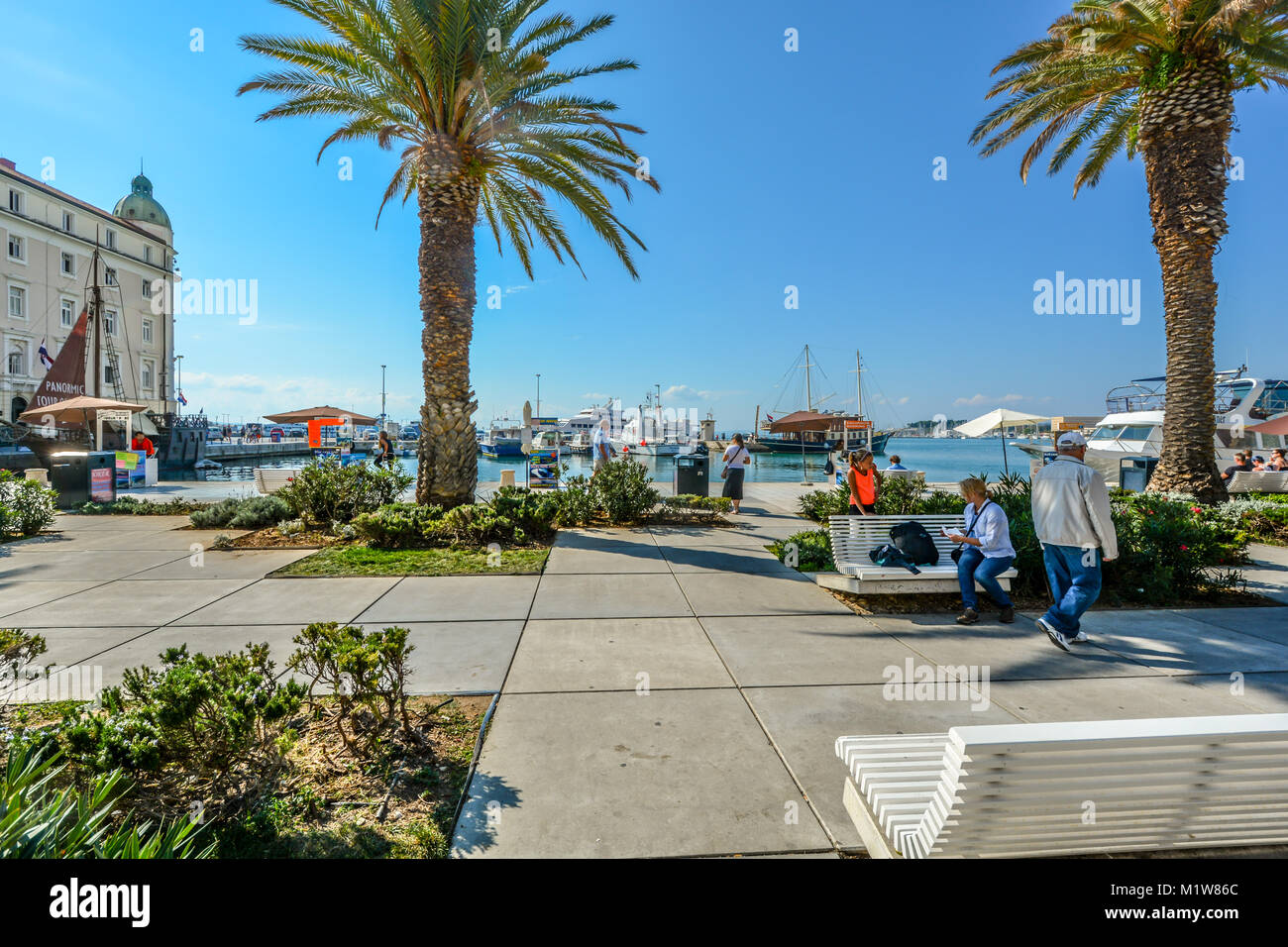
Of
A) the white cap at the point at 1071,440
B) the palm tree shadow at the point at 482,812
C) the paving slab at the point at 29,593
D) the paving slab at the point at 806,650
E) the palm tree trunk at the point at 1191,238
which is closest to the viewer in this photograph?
the palm tree shadow at the point at 482,812

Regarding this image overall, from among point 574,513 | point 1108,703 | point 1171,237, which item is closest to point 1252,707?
point 1108,703

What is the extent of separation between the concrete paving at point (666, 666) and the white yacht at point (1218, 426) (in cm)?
1369

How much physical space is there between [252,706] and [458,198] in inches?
387

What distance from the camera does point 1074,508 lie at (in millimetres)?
5258

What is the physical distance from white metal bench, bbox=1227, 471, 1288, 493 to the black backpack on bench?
14.4 meters

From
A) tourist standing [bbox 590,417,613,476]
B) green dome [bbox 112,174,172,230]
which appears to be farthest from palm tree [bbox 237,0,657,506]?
green dome [bbox 112,174,172,230]

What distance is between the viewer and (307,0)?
9.72m

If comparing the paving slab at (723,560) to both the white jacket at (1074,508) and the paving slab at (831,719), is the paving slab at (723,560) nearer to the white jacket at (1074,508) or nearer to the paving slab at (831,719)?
the white jacket at (1074,508)

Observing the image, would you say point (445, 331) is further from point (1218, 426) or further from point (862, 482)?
point (1218, 426)

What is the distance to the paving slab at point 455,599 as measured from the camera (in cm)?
600

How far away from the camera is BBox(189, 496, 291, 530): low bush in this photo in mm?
10758

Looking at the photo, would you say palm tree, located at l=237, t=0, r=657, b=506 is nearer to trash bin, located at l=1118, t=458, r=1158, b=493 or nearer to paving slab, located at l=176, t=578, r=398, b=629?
paving slab, located at l=176, t=578, r=398, b=629

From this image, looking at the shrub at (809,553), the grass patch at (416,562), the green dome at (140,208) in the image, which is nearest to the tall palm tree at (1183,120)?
the shrub at (809,553)
